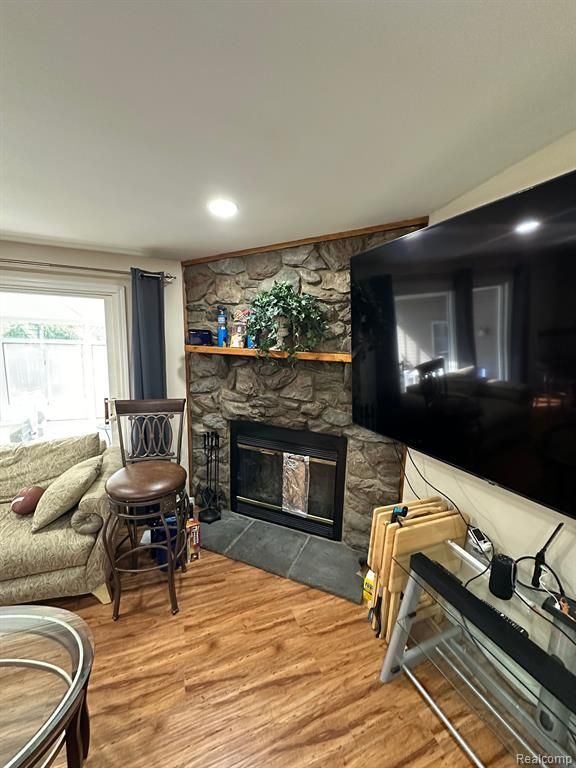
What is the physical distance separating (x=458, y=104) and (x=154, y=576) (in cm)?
278

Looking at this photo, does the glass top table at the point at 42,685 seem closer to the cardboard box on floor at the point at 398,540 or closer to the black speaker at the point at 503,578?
the cardboard box on floor at the point at 398,540

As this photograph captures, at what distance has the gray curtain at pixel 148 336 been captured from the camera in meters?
2.46

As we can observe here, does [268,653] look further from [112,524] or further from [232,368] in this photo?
[232,368]

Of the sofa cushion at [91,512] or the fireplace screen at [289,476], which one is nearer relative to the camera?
the sofa cushion at [91,512]

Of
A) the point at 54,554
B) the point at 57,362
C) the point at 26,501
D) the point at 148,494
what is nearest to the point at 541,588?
the point at 148,494

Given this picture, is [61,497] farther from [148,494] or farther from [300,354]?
[300,354]

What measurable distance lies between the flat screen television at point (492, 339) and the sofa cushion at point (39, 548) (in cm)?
187

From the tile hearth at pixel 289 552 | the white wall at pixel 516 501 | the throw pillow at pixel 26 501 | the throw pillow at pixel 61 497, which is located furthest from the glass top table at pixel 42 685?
the white wall at pixel 516 501

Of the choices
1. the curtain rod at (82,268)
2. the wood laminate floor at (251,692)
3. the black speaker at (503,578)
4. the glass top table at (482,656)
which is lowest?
the wood laminate floor at (251,692)

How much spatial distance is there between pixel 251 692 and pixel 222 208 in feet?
7.72

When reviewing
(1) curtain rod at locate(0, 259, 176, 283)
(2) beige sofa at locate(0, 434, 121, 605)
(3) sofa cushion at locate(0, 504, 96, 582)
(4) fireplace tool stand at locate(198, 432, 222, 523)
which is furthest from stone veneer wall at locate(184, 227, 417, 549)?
(3) sofa cushion at locate(0, 504, 96, 582)

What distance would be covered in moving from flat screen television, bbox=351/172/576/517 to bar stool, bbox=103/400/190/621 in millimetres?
1345

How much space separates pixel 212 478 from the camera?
2.82 m

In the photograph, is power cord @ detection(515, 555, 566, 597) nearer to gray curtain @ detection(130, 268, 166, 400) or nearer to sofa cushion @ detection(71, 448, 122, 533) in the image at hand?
sofa cushion @ detection(71, 448, 122, 533)
